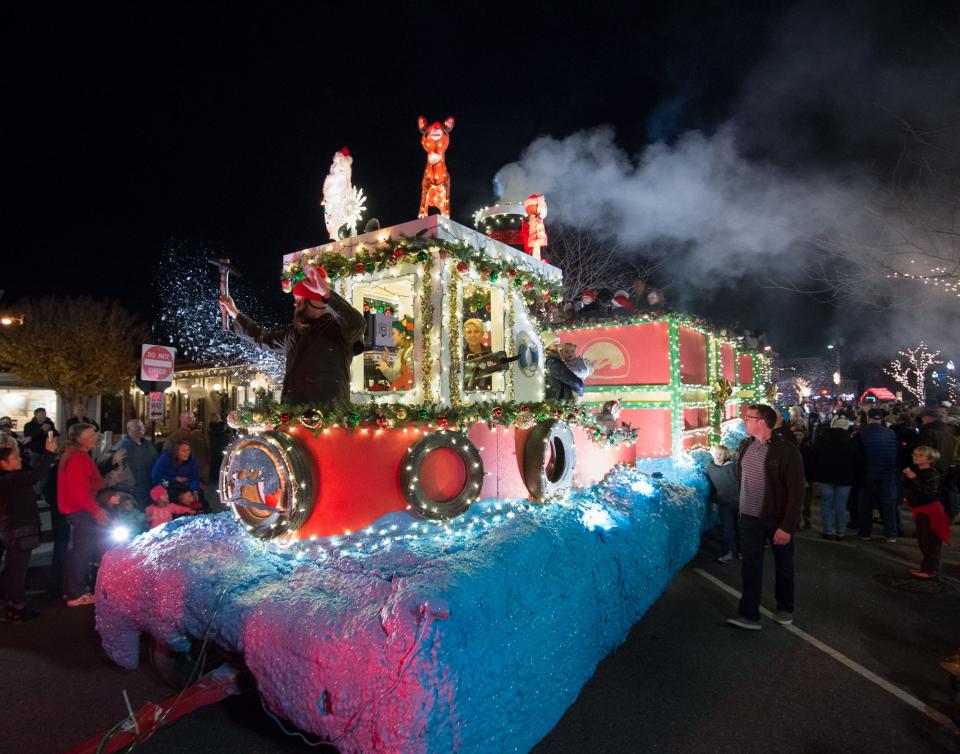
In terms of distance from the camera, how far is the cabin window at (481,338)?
4914mm

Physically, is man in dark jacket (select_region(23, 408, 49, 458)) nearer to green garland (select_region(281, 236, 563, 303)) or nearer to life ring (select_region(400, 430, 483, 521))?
green garland (select_region(281, 236, 563, 303))

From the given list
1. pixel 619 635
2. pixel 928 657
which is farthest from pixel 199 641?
pixel 928 657

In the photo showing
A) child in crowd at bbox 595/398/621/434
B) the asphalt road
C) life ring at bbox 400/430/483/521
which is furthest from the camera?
child in crowd at bbox 595/398/621/434

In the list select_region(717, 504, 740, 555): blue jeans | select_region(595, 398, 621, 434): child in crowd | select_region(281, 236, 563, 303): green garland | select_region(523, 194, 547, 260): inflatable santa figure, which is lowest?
select_region(717, 504, 740, 555): blue jeans

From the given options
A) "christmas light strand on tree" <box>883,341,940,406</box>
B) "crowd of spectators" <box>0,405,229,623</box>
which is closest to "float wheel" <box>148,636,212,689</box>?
"crowd of spectators" <box>0,405,229,623</box>

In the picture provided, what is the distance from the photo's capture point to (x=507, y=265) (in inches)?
185

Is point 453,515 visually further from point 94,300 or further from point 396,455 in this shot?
point 94,300

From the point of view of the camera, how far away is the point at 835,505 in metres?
8.07

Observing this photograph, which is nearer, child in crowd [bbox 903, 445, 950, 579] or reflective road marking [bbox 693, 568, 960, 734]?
reflective road marking [bbox 693, 568, 960, 734]

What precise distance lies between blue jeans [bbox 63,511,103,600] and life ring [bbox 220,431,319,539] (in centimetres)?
292

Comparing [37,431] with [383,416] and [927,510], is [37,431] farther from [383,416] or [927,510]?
[927,510]

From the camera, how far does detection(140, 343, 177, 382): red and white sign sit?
829 centimetres

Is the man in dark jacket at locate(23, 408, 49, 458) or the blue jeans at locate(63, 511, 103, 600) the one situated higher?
the man in dark jacket at locate(23, 408, 49, 458)

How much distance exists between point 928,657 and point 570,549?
304 centimetres
